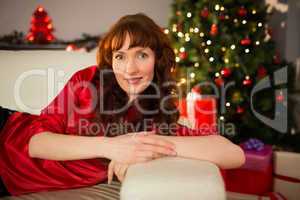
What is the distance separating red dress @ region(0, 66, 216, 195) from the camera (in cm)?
108

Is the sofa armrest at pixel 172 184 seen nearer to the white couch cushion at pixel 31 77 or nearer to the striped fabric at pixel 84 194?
the striped fabric at pixel 84 194

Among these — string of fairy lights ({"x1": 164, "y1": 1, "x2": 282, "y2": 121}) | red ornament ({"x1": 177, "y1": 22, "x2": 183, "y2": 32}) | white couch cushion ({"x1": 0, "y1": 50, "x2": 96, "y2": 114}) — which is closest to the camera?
white couch cushion ({"x1": 0, "y1": 50, "x2": 96, "y2": 114})

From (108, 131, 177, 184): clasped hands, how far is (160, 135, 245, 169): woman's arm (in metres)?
0.02

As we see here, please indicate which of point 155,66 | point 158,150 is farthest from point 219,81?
point 158,150

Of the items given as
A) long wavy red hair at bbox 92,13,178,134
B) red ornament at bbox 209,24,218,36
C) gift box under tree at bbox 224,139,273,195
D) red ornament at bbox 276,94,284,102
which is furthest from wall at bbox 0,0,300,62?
red ornament at bbox 276,94,284,102

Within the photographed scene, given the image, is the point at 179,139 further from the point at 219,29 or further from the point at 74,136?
the point at 219,29

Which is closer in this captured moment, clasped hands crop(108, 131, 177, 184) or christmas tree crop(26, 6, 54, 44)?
clasped hands crop(108, 131, 177, 184)

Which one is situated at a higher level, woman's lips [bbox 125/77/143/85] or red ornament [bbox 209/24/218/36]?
red ornament [bbox 209/24/218/36]

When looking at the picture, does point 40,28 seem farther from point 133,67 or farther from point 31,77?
point 133,67

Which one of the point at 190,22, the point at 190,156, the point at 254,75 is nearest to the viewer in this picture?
the point at 190,156

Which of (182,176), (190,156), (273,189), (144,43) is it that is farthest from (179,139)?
(273,189)

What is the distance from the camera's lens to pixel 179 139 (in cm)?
94

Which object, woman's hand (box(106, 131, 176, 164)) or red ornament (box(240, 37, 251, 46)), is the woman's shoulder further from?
red ornament (box(240, 37, 251, 46))

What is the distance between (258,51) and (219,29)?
276 millimetres
